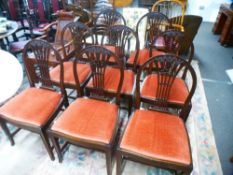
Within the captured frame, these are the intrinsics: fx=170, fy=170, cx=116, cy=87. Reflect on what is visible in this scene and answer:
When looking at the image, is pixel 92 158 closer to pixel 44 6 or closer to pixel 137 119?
pixel 137 119

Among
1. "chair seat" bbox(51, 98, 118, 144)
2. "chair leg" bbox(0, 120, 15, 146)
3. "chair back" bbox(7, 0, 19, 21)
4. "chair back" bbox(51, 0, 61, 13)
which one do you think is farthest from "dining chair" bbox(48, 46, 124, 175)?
"chair back" bbox(7, 0, 19, 21)

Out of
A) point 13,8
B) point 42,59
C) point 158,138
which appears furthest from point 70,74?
point 13,8

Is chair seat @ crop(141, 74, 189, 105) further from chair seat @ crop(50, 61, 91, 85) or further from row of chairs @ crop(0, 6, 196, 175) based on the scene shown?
chair seat @ crop(50, 61, 91, 85)

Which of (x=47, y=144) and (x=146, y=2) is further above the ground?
(x=146, y=2)

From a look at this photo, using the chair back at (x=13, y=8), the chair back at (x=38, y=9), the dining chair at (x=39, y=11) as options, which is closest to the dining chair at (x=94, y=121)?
the dining chair at (x=39, y=11)

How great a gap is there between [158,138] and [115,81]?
753 mm

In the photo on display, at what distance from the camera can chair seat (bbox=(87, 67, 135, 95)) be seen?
1634mm

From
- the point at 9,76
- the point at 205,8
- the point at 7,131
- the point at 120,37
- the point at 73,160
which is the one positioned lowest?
the point at 73,160

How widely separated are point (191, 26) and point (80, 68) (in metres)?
1.99

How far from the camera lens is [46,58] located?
152 centimetres

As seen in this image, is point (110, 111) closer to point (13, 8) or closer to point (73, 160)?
point (73, 160)

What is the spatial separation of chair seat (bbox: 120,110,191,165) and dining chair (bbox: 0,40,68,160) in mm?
658

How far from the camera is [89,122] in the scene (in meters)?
1.27

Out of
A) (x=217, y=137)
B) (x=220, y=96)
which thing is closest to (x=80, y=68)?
(x=217, y=137)
